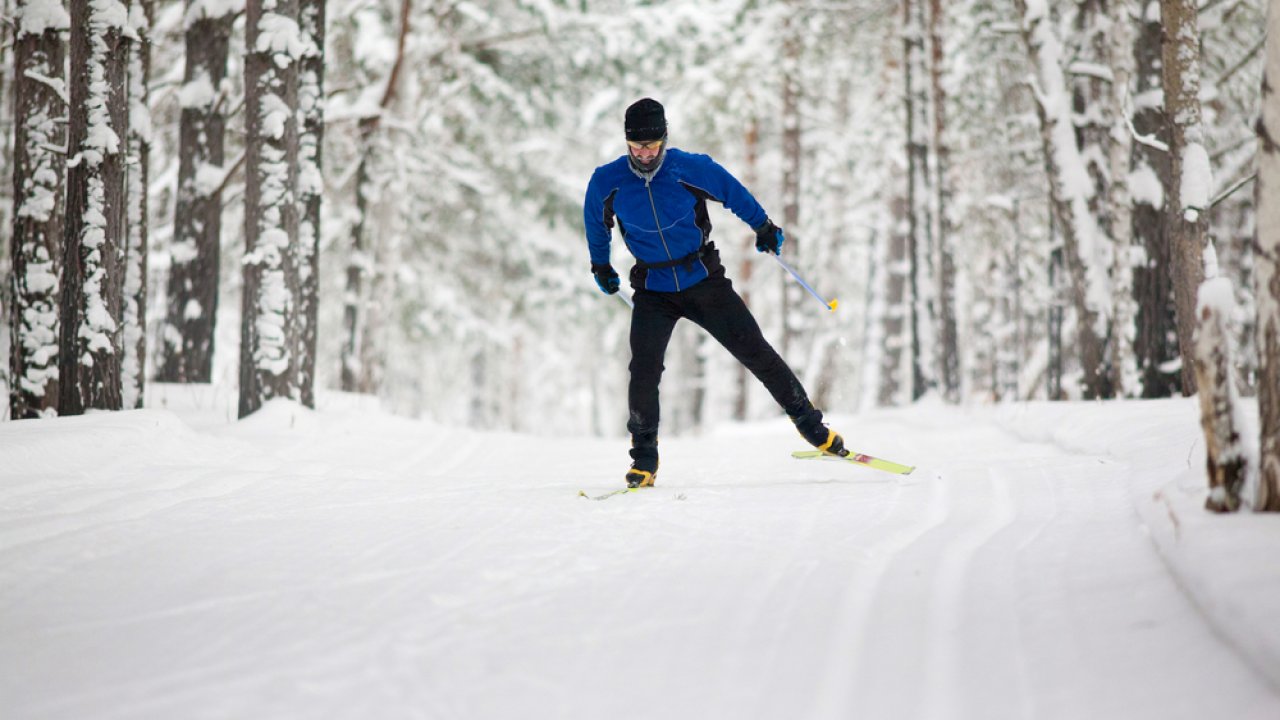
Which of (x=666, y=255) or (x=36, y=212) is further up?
(x=36, y=212)

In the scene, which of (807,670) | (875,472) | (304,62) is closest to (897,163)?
(304,62)

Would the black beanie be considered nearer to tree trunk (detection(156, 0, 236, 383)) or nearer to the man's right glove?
the man's right glove

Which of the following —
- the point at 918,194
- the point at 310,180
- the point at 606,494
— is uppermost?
the point at 918,194

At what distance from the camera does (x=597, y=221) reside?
4.94 meters

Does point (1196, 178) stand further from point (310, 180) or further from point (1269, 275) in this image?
point (310, 180)

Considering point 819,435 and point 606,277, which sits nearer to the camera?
point 819,435

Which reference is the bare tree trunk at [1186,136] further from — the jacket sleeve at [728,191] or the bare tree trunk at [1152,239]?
the jacket sleeve at [728,191]

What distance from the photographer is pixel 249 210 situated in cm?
720

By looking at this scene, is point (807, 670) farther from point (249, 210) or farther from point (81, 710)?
point (249, 210)

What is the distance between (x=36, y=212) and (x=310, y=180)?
2.46m

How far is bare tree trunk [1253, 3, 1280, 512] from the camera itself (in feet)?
8.99

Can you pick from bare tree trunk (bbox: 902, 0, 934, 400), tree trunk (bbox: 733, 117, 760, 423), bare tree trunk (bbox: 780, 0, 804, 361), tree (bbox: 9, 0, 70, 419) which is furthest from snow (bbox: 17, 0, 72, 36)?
tree trunk (bbox: 733, 117, 760, 423)

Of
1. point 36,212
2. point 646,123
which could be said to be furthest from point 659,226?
point 36,212

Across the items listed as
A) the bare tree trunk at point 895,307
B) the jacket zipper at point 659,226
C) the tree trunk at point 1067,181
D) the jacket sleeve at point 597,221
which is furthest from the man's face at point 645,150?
the bare tree trunk at point 895,307
